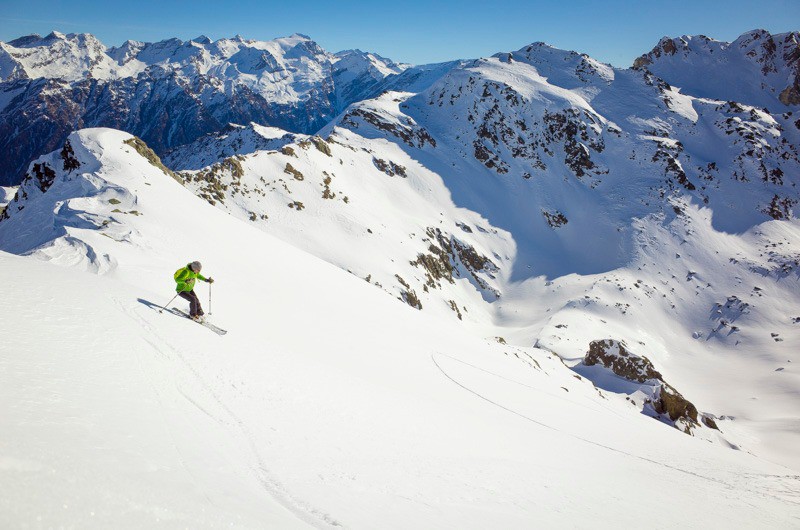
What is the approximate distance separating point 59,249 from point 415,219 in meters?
65.9

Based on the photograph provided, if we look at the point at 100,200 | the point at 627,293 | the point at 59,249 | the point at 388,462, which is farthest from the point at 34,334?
the point at 627,293

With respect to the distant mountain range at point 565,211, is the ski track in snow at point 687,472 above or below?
below

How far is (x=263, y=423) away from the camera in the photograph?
265 inches

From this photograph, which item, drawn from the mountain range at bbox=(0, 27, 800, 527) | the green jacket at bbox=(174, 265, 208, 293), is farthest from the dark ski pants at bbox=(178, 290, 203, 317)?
the mountain range at bbox=(0, 27, 800, 527)

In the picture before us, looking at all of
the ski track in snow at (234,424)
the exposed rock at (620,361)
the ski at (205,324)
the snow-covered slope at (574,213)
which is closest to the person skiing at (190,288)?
the ski at (205,324)

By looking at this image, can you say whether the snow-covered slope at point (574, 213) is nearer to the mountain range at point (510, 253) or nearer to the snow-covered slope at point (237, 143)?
the mountain range at point (510, 253)

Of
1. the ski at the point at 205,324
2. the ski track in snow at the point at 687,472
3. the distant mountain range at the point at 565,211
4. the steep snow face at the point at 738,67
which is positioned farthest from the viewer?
the steep snow face at the point at 738,67

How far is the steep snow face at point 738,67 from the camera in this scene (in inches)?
4732

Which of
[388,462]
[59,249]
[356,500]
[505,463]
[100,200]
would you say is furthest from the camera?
[100,200]

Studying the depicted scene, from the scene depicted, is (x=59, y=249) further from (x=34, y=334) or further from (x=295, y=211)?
(x=295, y=211)

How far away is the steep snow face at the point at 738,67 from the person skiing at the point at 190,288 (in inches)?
6190

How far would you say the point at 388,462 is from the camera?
23.1ft

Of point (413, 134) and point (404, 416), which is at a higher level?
point (413, 134)

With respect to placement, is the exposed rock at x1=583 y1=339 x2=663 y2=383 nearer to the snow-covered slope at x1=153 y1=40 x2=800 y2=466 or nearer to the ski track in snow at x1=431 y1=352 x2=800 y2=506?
the snow-covered slope at x1=153 y1=40 x2=800 y2=466
